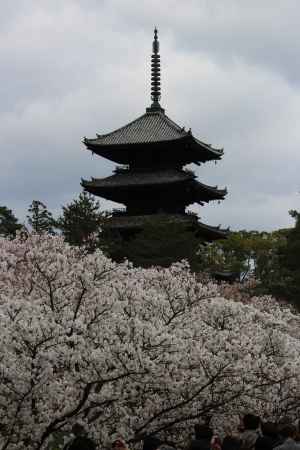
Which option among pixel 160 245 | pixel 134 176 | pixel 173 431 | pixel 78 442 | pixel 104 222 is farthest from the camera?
pixel 134 176

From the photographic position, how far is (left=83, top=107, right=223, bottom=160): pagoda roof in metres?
43.3

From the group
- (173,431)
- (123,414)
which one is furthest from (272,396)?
(123,414)

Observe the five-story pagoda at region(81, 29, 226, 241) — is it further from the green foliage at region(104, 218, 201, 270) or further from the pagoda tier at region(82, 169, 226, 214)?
the green foliage at region(104, 218, 201, 270)

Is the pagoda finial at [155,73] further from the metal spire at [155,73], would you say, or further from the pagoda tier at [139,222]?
the pagoda tier at [139,222]

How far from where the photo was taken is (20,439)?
11992mm

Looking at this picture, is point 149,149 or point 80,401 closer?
point 80,401

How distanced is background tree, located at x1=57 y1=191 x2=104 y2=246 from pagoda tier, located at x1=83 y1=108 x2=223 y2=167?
24.2 feet

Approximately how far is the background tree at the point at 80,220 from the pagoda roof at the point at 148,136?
7.25 metres

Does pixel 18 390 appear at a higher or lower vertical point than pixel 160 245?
lower

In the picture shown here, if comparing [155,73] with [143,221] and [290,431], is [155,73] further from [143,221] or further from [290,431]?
[290,431]

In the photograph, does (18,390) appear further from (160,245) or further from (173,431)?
(160,245)

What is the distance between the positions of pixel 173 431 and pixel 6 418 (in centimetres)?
350

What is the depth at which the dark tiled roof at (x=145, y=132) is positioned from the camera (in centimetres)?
4366

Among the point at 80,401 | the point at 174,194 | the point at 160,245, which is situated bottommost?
the point at 80,401
